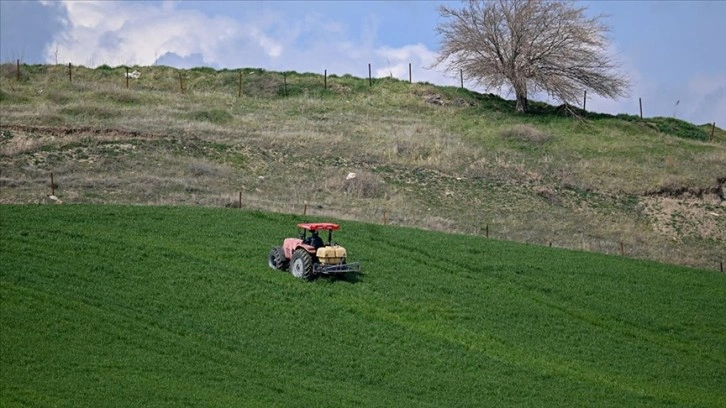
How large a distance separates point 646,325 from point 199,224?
14930 millimetres

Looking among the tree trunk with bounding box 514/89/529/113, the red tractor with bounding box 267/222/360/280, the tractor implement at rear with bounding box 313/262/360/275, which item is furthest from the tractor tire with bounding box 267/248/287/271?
the tree trunk with bounding box 514/89/529/113

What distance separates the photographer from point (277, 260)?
116ft

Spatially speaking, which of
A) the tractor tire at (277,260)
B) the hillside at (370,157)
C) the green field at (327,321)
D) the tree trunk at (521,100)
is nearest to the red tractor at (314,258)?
the tractor tire at (277,260)

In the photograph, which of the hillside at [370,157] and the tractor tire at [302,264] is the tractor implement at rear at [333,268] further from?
the hillside at [370,157]

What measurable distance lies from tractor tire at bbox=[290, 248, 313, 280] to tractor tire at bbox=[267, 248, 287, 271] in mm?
757

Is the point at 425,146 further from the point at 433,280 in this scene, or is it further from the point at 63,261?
the point at 63,261

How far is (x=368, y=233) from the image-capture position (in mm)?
41250

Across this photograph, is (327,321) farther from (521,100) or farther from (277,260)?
(521,100)

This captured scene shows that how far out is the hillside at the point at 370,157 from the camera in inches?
1881

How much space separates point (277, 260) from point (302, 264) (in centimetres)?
129

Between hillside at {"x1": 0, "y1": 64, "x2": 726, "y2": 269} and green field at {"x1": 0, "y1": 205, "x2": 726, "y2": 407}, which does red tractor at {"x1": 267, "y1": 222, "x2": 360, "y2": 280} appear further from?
hillside at {"x1": 0, "y1": 64, "x2": 726, "y2": 269}

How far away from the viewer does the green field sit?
86.3ft

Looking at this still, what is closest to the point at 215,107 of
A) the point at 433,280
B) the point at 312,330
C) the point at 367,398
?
the point at 433,280

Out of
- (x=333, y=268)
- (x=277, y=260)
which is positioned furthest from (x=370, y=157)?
(x=333, y=268)
